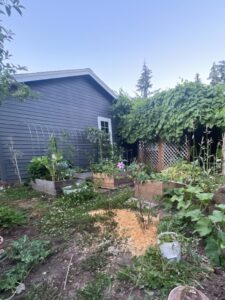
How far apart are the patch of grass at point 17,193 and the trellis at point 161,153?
4.67m

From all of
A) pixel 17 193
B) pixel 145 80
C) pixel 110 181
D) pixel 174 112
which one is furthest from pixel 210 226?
pixel 145 80

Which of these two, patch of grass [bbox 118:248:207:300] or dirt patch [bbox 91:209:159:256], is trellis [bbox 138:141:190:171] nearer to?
dirt patch [bbox 91:209:159:256]

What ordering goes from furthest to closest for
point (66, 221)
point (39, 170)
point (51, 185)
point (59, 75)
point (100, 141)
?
point (100, 141) < point (59, 75) < point (39, 170) < point (51, 185) < point (66, 221)

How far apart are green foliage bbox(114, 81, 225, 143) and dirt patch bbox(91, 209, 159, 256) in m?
4.34

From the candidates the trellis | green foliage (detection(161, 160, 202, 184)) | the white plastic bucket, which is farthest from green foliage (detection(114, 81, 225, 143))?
the white plastic bucket

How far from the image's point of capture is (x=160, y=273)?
1.88m

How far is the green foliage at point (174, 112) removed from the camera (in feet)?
23.6

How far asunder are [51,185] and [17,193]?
913 mm

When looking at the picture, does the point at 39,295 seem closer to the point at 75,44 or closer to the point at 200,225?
the point at 200,225

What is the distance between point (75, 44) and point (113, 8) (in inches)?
96.2

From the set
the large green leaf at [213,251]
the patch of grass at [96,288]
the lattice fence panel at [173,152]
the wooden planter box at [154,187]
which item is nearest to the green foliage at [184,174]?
the wooden planter box at [154,187]

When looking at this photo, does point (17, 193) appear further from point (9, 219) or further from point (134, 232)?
point (134, 232)

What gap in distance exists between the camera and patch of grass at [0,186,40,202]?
5002mm

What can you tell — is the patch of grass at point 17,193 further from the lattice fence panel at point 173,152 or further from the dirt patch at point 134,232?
the lattice fence panel at point 173,152
